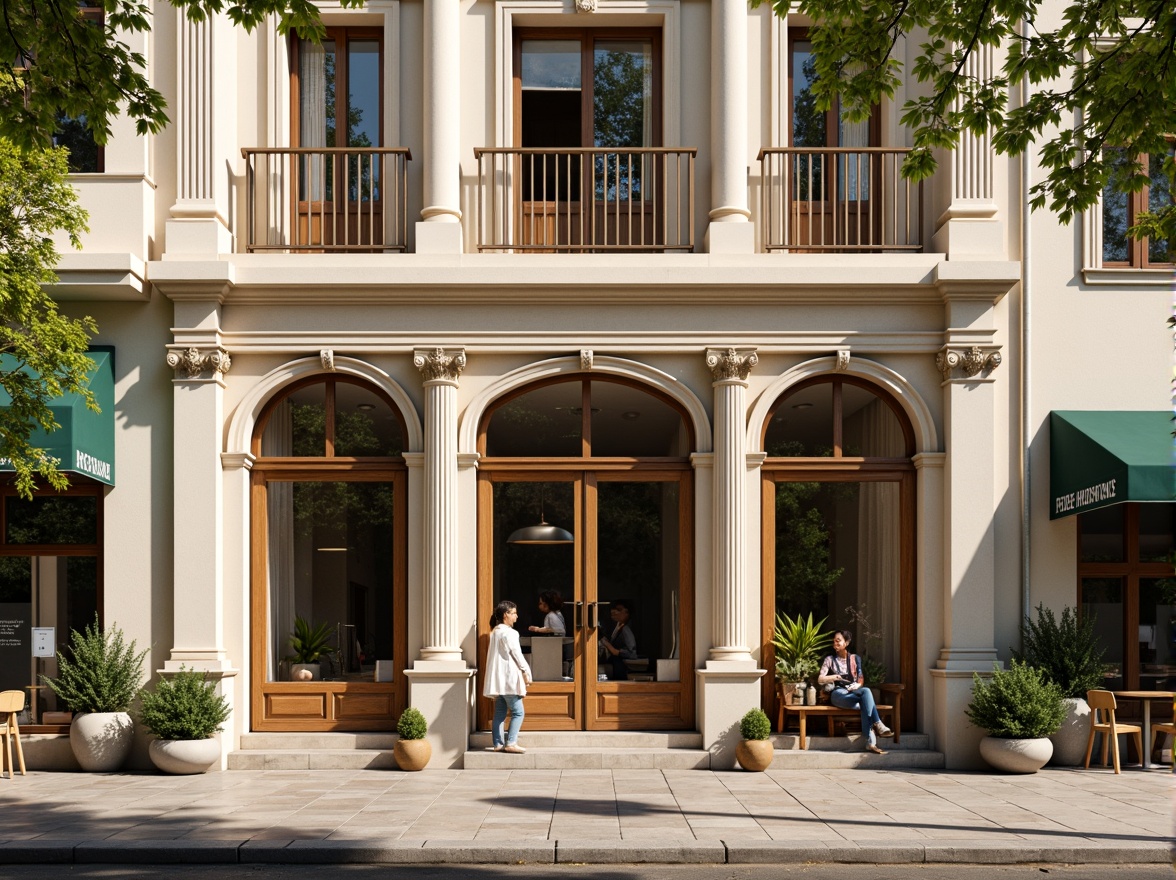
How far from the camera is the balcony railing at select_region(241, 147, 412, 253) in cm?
1428

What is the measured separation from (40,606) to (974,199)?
37.6 ft

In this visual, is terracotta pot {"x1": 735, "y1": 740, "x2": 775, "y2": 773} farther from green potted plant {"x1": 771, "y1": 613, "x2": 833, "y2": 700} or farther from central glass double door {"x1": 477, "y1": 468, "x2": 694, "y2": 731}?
central glass double door {"x1": 477, "y1": 468, "x2": 694, "y2": 731}

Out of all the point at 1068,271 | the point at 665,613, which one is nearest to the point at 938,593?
the point at 665,613

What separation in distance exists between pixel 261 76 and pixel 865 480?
8.51 m

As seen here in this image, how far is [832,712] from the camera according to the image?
13.5 metres

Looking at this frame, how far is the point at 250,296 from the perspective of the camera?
1388 centimetres

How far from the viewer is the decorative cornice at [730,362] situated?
13797 mm

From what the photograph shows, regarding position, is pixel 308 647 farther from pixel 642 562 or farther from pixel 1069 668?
pixel 1069 668

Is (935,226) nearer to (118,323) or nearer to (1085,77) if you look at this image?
(1085,77)

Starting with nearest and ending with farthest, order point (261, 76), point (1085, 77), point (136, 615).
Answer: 1. point (1085, 77)
2. point (136, 615)
3. point (261, 76)

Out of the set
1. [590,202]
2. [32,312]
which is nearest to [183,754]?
[32,312]

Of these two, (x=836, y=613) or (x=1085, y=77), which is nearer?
(x=1085, y=77)

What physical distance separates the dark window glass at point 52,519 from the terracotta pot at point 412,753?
4.23 m

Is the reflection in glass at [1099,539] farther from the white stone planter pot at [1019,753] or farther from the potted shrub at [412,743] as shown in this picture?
the potted shrub at [412,743]
